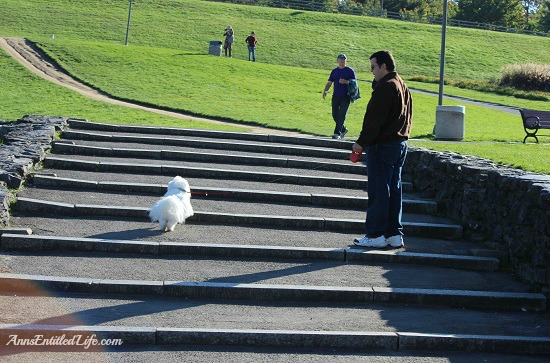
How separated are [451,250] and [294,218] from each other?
2221mm

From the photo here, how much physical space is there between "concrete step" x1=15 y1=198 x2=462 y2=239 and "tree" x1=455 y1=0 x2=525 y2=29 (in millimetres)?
91356

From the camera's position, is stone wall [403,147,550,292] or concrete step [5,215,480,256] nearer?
stone wall [403,147,550,292]

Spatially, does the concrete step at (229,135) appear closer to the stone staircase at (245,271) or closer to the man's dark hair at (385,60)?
the stone staircase at (245,271)

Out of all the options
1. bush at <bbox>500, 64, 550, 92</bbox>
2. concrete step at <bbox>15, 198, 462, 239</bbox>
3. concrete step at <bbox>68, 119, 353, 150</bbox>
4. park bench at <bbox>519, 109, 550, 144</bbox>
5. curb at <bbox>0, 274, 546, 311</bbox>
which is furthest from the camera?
bush at <bbox>500, 64, 550, 92</bbox>

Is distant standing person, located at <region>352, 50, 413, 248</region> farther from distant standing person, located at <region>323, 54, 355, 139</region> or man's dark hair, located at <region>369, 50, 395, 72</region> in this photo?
distant standing person, located at <region>323, 54, 355, 139</region>

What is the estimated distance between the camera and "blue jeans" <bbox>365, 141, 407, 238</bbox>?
8.96 meters

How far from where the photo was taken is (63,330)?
6.62 meters

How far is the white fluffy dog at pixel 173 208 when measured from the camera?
9.34m

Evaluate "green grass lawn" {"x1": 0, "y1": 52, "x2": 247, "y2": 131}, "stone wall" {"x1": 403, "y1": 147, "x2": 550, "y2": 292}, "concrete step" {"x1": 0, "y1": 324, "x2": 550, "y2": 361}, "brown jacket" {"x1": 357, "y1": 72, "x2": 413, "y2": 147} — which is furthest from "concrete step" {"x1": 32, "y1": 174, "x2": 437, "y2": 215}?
"green grass lawn" {"x1": 0, "y1": 52, "x2": 247, "y2": 131}

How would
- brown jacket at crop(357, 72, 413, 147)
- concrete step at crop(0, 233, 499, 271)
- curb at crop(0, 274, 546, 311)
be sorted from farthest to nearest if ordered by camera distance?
brown jacket at crop(357, 72, 413, 147) → concrete step at crop(0, 233, 499, 271) → curb at crop(0, 274, 546, 311)

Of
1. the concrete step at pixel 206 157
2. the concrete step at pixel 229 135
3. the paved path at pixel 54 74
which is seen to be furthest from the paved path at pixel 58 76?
the concrete step at pixel 206 157

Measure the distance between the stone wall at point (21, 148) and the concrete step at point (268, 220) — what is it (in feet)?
1.84

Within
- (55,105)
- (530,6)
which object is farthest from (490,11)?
(55,105)

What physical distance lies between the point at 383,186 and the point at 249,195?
114 inches
